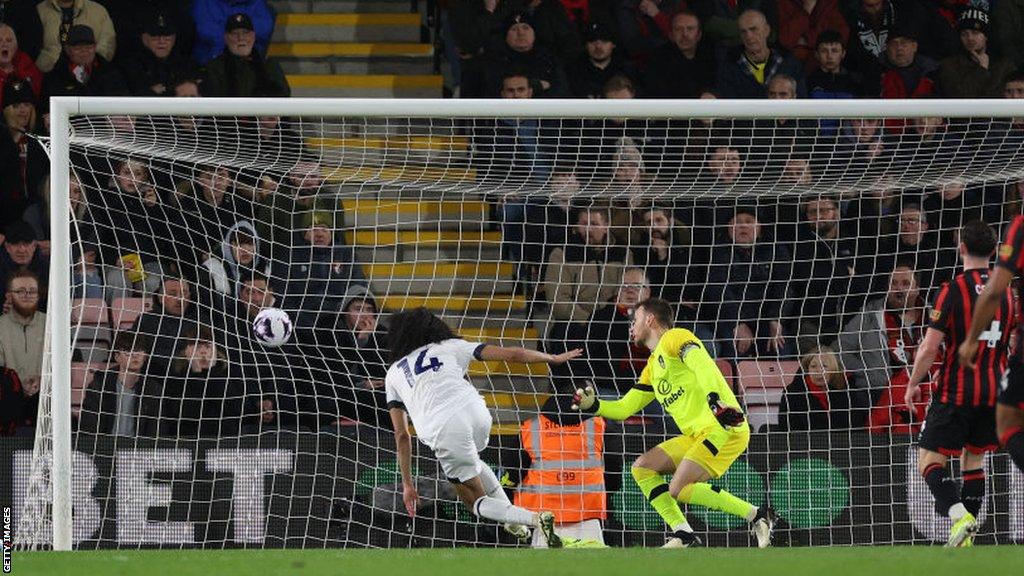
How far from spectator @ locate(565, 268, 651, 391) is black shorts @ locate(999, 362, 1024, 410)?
452 centimetres

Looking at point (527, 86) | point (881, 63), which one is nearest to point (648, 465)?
point (527, 86)

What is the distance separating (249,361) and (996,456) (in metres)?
5.27

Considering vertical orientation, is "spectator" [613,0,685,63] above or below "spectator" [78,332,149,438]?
above

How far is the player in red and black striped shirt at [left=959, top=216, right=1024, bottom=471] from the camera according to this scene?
→ 27.5 ft

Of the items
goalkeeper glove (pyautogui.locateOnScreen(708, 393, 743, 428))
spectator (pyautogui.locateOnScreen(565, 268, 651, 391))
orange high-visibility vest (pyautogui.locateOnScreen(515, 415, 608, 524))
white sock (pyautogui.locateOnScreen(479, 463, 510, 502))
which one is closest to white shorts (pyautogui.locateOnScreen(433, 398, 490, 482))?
white sock (pyautogui.locateOnScreen(479, 463, 510, 502))

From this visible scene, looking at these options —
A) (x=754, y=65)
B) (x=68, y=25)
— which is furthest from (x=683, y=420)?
(x=68, y=25)

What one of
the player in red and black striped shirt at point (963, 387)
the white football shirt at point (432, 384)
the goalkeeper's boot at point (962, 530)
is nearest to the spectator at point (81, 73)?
the white football shirt at point (432, 384)

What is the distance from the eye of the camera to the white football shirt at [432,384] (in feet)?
37.8

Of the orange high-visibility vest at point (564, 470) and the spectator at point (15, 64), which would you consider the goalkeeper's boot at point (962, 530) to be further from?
the spectator at point (15, 64)

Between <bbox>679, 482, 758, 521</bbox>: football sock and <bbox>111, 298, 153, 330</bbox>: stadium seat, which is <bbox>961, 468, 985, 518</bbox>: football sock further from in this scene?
<bbox>111, 298, 153, 330</bbox>: stadium seat

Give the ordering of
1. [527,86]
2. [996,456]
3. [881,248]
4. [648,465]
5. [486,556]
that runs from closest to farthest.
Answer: [486,556] < [648,465] < [996,456] < [881,248] < [527,86]

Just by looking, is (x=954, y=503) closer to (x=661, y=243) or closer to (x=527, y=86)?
(x=661, y=243)

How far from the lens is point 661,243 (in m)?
13.5

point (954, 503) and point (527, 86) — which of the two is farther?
point (527, 86)
